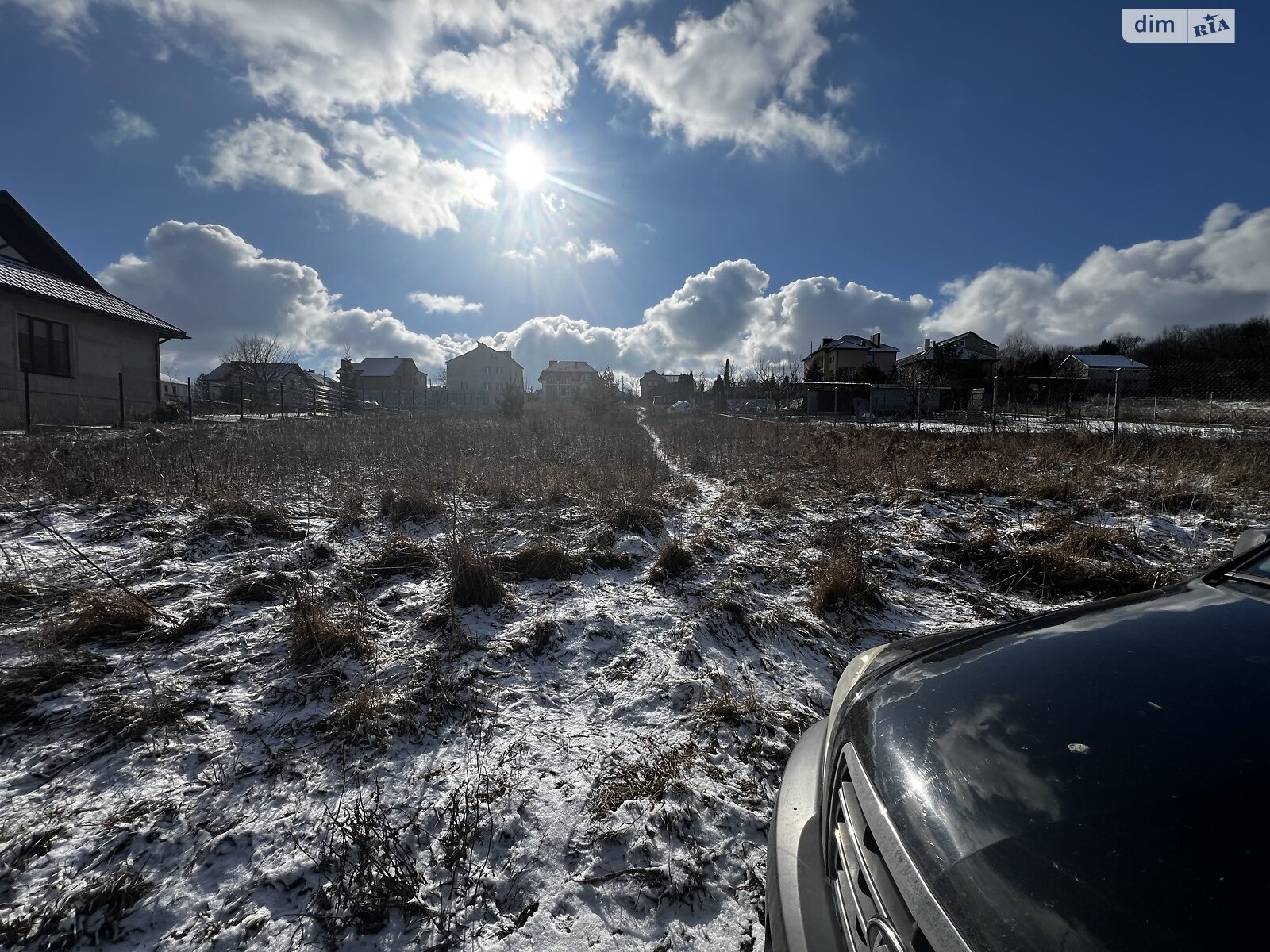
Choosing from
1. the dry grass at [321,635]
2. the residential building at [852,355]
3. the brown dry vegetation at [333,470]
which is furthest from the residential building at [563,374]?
the dry grass at [321,635]

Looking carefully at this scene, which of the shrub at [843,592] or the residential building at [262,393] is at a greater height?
the residential building at [262,393]

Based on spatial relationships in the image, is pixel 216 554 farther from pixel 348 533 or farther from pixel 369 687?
pixel 369 687

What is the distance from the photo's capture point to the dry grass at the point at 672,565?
4.23 meters

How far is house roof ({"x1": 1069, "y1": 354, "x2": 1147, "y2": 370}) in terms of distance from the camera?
160 feet

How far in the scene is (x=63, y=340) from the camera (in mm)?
14844

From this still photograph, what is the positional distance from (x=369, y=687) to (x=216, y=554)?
276 centimetres

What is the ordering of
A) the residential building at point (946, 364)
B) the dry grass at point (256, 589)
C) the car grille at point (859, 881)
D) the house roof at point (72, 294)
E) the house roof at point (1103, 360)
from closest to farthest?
the car grille at point (859, 881)
the dry grass at point (256, 589)
the house roof at point (72, 294)
the residential building at point (946, 364)
the house roof at point (1103, 360)

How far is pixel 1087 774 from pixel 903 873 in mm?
436

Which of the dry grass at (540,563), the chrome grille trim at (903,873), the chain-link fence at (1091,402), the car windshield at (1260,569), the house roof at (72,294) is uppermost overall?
the house roof at (72,294)

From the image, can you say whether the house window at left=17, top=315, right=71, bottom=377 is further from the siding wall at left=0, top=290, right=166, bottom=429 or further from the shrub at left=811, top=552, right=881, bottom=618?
the shrub at left=811, top=552, right=881, bottom=618

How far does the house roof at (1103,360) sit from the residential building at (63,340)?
230 ft

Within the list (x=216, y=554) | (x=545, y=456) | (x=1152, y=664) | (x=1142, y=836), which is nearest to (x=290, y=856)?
(x=1142, y=836)

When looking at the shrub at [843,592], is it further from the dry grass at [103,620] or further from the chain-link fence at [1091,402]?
the chain-link fence at [1091,402]

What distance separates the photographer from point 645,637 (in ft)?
10.9
